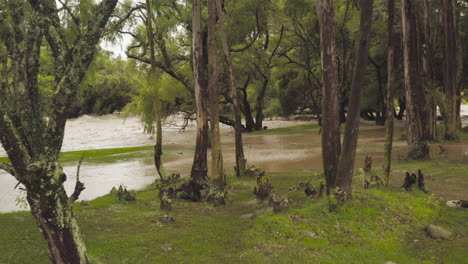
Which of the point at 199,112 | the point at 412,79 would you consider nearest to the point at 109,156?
the point at 199,112

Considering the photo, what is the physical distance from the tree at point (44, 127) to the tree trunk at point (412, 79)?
11.7 m

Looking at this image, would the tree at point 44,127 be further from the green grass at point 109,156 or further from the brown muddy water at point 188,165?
the green grass at point 109,156

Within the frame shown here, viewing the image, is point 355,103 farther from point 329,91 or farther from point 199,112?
point 199,112

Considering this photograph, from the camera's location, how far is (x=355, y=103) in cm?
698

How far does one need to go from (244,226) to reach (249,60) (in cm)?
2152

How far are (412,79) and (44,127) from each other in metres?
12.9

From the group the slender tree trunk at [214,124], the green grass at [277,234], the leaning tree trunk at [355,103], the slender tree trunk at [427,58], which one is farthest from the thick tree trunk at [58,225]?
the slender tree trunk at [427,58]

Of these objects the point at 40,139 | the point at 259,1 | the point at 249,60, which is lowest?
the point at 40,139

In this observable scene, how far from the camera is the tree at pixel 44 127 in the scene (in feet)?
14.4

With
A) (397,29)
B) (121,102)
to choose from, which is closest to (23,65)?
(397,29)

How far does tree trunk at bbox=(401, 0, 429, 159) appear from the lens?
44.6 feet

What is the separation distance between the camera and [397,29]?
23.5m

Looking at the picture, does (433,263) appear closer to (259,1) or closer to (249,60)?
(259,1)

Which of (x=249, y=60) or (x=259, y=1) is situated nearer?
(x=259, y=1)
